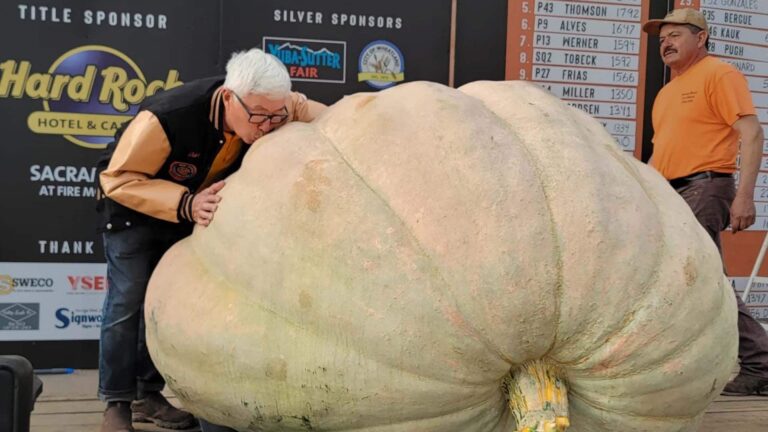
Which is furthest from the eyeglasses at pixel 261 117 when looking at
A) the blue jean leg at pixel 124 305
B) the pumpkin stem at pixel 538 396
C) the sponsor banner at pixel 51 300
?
the sponsor banner at pixel 51 300

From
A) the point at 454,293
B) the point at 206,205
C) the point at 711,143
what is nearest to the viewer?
the point at 454,293

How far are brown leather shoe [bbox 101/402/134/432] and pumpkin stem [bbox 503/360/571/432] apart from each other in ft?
4.71

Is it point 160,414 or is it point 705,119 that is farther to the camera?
point 705,119

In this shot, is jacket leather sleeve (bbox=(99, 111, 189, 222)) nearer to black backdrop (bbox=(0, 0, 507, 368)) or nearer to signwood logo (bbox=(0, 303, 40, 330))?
black backdrop (bbox=(0, 0, 507, 368))

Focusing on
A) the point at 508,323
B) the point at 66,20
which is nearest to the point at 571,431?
the point at 508,323

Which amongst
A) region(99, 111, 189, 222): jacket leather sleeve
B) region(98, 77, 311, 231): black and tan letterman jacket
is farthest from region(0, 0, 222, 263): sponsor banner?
region(99, 111, 189, 222): jacket leather sleeve

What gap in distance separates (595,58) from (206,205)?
10.7 feet

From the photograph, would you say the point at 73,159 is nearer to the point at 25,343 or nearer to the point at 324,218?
the point at 25,343

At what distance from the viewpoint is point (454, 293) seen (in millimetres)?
1888

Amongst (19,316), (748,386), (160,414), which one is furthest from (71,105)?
(748,386)

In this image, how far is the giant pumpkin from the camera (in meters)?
1.89

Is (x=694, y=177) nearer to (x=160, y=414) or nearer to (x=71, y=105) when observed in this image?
(x=160, y=414)

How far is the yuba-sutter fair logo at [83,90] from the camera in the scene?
12.9 ft

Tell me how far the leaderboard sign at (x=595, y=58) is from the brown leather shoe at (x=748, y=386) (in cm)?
167
